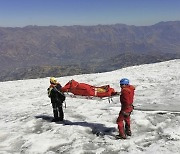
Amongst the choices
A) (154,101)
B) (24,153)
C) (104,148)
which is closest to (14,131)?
(24,153)

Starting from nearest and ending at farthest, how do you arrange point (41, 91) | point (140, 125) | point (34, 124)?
point (140, 125) → point (34, 124) → point (41, 91)

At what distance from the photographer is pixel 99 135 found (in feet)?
37.0

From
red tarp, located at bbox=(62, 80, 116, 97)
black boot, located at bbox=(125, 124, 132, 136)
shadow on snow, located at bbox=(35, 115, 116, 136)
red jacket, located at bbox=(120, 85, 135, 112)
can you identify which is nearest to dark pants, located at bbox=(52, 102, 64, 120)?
shadow on snow, located at bbox=(35, 115, 116, 136)

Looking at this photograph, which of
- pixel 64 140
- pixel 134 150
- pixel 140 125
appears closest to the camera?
pixel 134 150

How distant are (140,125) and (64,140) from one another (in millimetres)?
3257

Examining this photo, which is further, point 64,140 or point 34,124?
point 34,124

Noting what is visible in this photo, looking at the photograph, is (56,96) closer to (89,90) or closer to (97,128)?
(89,90)

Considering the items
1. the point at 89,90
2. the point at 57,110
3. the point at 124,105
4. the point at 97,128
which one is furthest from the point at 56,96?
the point at 124,105

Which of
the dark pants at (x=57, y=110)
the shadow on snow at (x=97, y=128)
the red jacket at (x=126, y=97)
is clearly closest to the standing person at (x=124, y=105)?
the red jacket at (x=126, y=97)

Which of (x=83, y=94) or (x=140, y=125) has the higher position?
(x=83, y=94)

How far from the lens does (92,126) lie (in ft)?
40.5

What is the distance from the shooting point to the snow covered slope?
398 inches

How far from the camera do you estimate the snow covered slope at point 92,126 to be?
1010cm

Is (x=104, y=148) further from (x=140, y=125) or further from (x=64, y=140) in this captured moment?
(x=140, y=125)
